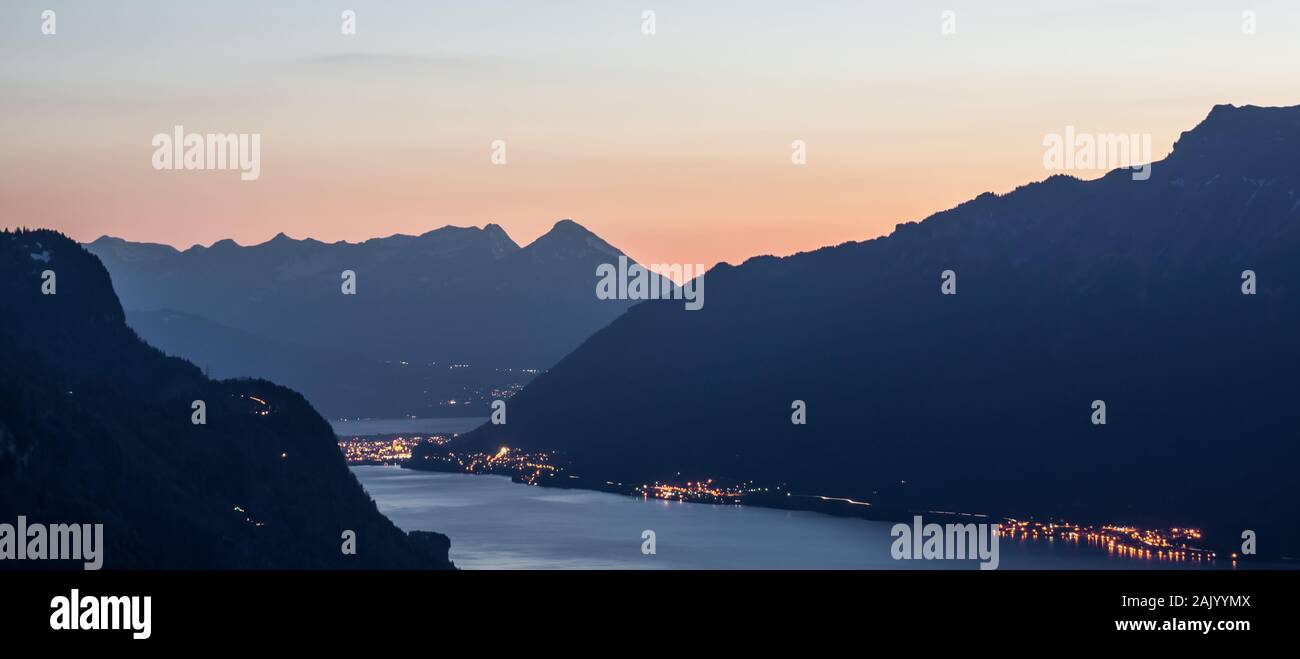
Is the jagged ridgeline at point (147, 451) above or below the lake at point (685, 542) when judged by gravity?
above

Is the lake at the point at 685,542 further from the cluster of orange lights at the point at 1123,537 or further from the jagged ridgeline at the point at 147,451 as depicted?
the jagged ridgeline at the point at 147,451

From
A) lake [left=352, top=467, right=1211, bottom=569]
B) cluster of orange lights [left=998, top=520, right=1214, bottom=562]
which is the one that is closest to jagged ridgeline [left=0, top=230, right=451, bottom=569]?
lake [left=352, top=467, right=1211, bottom=569]

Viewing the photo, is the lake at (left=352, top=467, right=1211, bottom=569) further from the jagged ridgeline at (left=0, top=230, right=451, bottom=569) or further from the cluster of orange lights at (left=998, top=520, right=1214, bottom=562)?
the jagged ridgeline at (left=0, top=230, right=451, bottom=569)

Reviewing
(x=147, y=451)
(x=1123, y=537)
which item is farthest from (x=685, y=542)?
(x=147, y=451)

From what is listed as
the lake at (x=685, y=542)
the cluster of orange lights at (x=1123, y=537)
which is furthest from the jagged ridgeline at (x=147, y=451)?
the cluster of orange lights at (x=1123, y=537)

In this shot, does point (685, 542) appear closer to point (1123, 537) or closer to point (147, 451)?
point (1123, 537)
